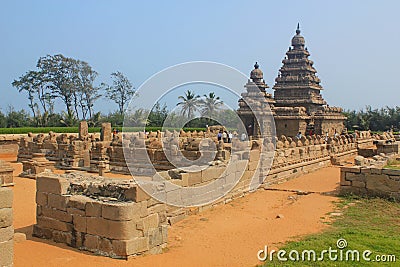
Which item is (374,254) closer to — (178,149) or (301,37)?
(178,149)

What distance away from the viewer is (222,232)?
7.32m

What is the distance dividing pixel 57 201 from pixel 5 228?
2205mm

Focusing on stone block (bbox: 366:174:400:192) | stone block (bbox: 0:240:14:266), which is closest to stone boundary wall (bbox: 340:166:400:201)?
stone block (bbox: 366:174:400:192)

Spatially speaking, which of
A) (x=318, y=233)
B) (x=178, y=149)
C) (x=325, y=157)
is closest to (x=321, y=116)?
(x=325, y=157)

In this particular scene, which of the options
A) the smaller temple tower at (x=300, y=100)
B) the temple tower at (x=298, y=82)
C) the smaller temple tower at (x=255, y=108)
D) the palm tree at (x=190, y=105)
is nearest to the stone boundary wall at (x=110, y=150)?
the palm tree at (x=190, y=105)

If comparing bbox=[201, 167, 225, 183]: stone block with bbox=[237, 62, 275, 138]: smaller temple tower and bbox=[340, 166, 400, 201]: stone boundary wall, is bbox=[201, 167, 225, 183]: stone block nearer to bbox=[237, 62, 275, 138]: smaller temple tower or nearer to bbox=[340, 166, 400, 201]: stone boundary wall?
bbox=[340, 166, 400, 201]: stone boundary wall

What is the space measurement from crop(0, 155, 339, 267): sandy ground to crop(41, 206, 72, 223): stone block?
15.8 inches

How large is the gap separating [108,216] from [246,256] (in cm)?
215

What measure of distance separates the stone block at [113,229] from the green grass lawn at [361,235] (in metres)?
1.99

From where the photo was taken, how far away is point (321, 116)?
29016mm

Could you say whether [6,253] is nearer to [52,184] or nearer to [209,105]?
[52,184]

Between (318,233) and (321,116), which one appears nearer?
(318,233)

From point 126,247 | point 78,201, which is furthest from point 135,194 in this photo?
point 78,201

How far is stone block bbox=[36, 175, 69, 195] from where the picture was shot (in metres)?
6.48
